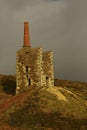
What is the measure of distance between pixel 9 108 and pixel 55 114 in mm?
5680

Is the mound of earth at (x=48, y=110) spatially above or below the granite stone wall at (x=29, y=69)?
below

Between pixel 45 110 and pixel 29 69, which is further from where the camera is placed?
pixel 29 69

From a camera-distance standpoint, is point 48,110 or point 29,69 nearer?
point 48,110

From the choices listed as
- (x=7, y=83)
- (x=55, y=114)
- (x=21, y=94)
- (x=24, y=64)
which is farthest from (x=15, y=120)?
(x=7, y=83)

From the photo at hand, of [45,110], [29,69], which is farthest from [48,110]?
[29,69]

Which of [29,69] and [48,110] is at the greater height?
[29,69]

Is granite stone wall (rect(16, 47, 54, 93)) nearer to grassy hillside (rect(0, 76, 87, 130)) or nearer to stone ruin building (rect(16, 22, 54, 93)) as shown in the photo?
stone ruin building (rect(16, 22, 54, 93))

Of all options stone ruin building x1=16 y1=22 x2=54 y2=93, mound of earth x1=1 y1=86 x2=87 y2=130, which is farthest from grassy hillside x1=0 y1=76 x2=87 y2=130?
stone ruin building x1=16 y1=22 x2=54 y2=93

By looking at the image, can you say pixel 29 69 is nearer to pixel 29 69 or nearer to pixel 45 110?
pixel 29 69

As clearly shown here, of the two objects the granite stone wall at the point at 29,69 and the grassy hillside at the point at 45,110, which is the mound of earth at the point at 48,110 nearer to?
the grassy hillside at the point at 45,110

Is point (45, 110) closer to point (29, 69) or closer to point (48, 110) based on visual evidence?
point (48, 110)

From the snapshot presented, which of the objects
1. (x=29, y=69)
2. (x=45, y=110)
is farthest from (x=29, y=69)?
(x=45, y=110)

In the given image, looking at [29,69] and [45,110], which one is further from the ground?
[29,69]

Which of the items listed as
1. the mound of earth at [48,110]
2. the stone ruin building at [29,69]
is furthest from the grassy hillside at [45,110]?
the stone ruin building at [29,69]
